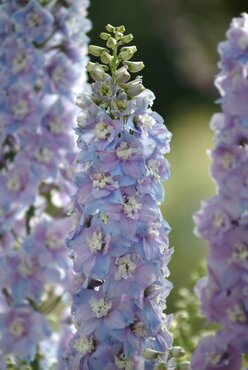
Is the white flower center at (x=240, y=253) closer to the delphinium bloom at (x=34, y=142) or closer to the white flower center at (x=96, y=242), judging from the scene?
the white flower center at (x=96, y=242)

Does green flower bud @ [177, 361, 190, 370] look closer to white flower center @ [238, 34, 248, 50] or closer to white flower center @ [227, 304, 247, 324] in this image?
white flower center @ [227, 304, 247, 324]

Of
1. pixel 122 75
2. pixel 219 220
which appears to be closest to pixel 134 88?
pixel 122 75

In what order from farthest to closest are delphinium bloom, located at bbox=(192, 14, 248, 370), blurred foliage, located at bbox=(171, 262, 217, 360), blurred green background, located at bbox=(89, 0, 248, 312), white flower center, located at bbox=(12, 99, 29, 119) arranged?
blurred green background, located at bbox=(89, 0, 248, 312) → white flower center, located at bbox=(12, 99, 29, 119) → blurred foliage, located at bbox=(171, 262, 217, 360) → delphinium bloom, located at bbox=(192, 14, 248, 370)

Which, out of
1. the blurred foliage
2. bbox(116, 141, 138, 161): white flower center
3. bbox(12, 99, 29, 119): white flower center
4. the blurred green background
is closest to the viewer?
bbox(116, 141, 138, 161): white flower center

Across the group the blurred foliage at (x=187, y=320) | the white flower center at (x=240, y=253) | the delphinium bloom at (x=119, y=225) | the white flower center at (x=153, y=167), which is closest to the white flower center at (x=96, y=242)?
the delphinium bloom at (x=119, y=225)

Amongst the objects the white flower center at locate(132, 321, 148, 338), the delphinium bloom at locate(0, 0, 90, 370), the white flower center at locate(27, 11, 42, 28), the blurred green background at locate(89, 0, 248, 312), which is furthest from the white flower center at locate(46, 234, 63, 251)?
the blurred green background at locate(89, 0, 248, 312)

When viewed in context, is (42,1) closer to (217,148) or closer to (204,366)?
(217,148)

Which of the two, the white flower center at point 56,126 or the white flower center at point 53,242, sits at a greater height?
the white flower center at point 56,126

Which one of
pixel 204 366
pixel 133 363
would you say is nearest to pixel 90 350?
pixel 133 363

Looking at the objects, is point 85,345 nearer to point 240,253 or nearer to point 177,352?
point 177,352
